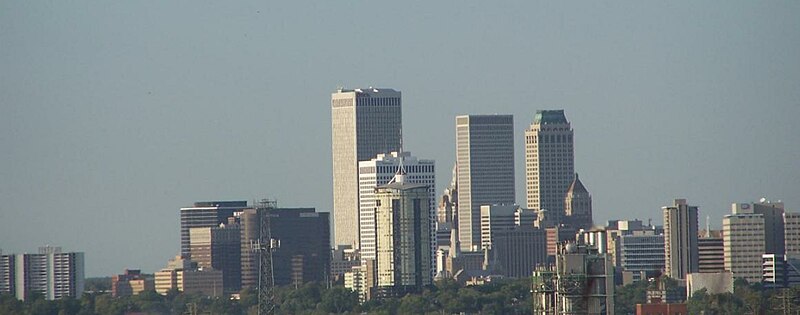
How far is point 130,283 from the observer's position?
583 ft

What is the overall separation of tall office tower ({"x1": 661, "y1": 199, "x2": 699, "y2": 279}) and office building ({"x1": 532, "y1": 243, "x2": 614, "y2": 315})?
127 meters

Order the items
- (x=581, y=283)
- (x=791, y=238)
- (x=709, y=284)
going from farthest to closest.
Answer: (x=791, y=238) → (x=709, y=284) → (x=581, y=283)

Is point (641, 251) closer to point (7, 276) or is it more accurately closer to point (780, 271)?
point (780, 271)

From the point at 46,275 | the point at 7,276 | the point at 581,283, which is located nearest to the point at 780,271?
the point at 7,276

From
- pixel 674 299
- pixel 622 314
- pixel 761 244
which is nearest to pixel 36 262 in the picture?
pixel 761 244

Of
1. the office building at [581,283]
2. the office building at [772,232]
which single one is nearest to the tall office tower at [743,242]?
the office building at [772,232]

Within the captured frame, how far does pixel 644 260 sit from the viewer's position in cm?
19088

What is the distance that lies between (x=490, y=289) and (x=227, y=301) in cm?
1738

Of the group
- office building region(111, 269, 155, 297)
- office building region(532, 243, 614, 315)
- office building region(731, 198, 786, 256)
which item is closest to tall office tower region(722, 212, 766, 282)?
office building region(731, 198, 786, 256)

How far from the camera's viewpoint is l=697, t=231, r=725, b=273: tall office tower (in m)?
173

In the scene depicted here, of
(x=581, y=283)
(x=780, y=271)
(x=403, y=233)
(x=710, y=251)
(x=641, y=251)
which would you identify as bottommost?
(x=581, y=283)

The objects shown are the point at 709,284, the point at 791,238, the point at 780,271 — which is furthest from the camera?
the point at 791,238

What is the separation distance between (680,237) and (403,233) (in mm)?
19828

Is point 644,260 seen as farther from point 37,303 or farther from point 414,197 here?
point 37,303
